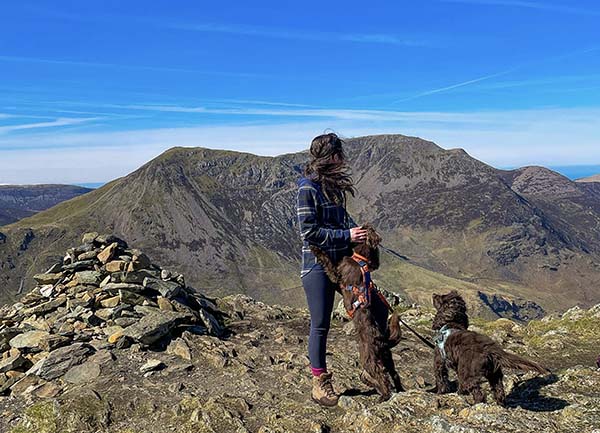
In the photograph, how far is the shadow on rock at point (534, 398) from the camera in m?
7.98

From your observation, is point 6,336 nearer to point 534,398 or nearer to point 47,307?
point 47,307

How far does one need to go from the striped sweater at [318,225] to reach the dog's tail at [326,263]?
0.06 metres

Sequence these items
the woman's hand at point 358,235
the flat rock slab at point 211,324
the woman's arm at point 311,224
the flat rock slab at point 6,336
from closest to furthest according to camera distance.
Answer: the woman's arm at point 311,224, the woman's hand at point 358,235, the flat rock slab at point 6,336, the flat rock slab at point 211,324

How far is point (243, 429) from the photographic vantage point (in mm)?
7934

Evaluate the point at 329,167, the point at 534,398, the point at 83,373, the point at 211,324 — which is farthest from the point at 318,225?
the point at 211,324

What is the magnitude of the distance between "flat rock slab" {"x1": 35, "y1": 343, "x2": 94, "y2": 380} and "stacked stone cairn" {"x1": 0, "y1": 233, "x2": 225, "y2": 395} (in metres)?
0.02

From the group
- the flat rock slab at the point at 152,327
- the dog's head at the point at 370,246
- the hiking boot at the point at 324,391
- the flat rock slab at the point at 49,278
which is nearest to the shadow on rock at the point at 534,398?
the hiking boot at the point at 324,391

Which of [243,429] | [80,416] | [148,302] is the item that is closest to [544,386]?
[243,429]

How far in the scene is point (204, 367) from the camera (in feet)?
35.8

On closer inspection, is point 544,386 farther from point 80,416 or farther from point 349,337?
point 80,416

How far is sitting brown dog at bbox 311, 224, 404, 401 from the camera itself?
307 inches

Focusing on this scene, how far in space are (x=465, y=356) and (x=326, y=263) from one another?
2.69m

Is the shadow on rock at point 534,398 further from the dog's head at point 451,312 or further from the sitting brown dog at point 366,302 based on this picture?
the sitting brown dog at point 366,302

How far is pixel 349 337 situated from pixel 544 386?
6184mm
